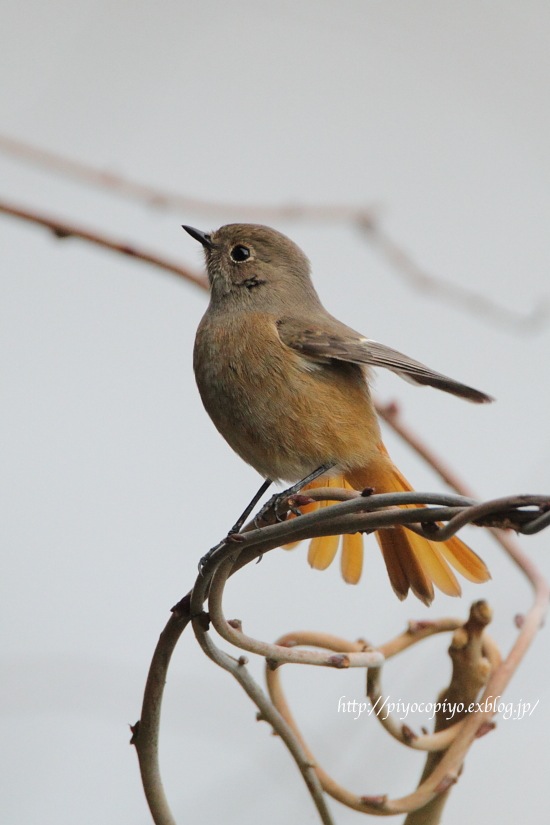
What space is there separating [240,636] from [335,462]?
113 cm

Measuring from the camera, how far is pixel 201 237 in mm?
3420

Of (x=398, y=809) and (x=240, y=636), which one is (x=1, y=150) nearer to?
(x=240, y=636)

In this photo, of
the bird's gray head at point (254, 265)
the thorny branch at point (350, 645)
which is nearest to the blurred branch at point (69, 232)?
the thorny branch at point (350, 645)

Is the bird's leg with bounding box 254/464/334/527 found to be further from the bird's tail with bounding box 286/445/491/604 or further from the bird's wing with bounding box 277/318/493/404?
the bird's wing with bounding box 277/318/493/404

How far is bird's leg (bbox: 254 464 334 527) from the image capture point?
2.32m

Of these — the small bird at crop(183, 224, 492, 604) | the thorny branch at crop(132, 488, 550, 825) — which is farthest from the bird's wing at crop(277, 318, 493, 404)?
the thorny branch at crop(132, 488, 550, 825)

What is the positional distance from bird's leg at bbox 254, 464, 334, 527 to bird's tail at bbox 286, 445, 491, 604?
0.09 metres

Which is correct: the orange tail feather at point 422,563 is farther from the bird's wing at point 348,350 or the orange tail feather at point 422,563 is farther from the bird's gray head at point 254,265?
the bird's gray head at point 254,265

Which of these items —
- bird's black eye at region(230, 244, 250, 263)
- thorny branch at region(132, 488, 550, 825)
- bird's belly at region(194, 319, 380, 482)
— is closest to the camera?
thorny branch at region(132, 488, 550, 825)

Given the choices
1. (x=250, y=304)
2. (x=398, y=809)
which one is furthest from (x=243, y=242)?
(x=398, y=809)

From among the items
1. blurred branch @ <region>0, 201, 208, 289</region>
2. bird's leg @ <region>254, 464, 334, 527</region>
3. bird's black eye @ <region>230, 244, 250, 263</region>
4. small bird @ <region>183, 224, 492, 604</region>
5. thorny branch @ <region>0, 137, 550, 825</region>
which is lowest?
thorny branch @ <region>0, 137, 550, 825</region>

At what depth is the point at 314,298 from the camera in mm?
3523

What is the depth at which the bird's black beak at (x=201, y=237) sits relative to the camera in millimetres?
3385

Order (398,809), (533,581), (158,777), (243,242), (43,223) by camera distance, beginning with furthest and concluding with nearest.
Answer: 1. (243,242)
2. (43,223)
3. (533,581)
4. (398,809)
5. (158,777)
